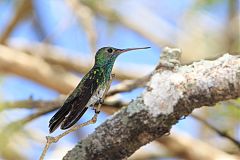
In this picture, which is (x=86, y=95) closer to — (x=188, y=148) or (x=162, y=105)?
(x=162, y=105)

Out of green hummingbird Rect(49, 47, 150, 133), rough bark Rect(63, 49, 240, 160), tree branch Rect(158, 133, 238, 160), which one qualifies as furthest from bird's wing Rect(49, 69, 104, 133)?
tree branch Rect(158, 133, 238, 160)

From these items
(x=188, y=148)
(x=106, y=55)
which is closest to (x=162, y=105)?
(x=106, y=55)

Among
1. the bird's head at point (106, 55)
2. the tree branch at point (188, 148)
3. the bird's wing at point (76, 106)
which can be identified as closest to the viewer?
the bird's wing at point (76, 106)

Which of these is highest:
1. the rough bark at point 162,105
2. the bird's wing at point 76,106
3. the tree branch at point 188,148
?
the tree branch at point 188,148

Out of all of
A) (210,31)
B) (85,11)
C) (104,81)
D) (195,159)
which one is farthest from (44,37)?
(104,81)

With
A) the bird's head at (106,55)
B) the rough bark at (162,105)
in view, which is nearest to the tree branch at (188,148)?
the rough bark at (162,105)

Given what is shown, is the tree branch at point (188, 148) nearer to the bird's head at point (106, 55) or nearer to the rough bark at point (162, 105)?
the rough bark at point (162, 105)

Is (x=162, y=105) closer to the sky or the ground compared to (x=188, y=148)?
closer to the ground
